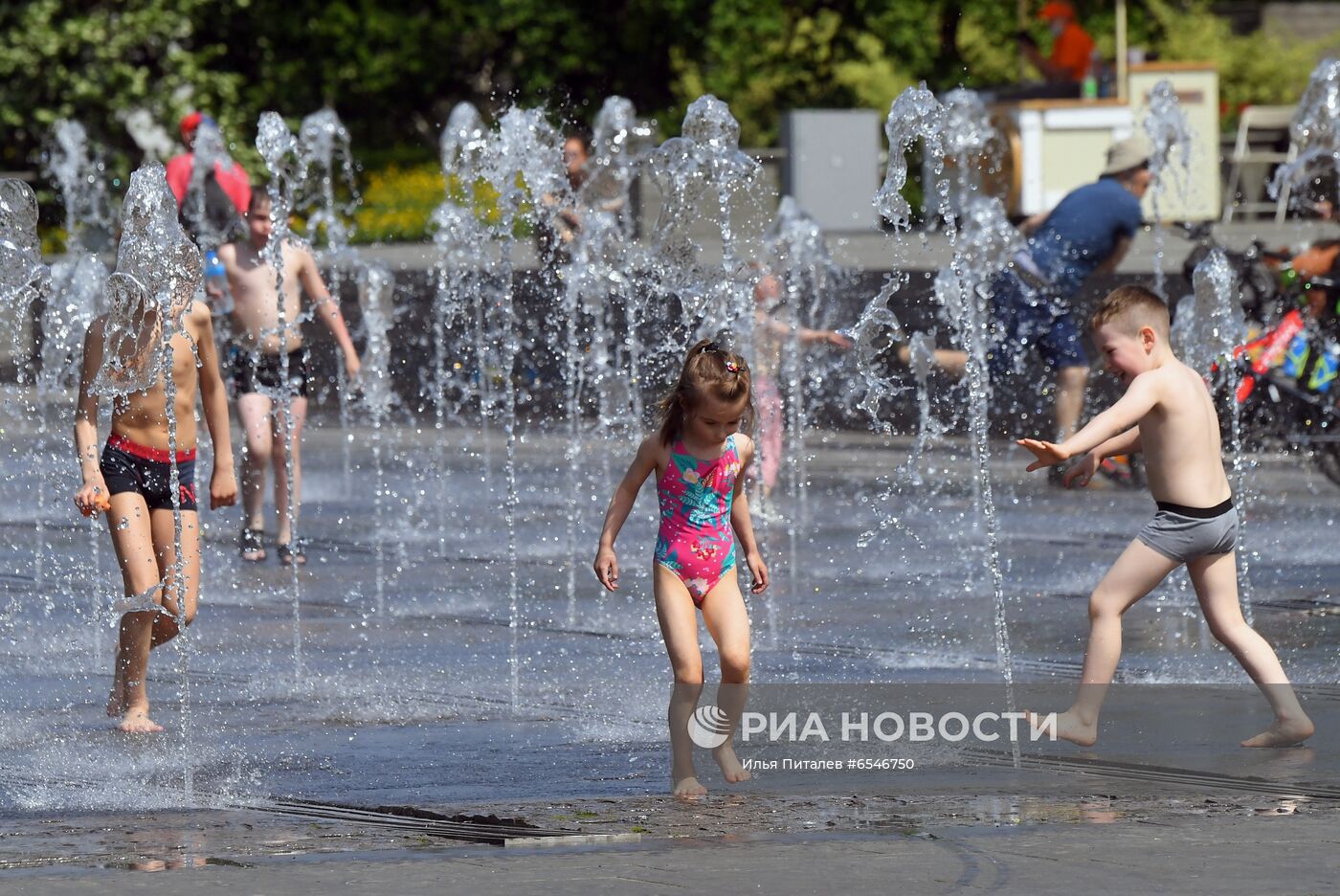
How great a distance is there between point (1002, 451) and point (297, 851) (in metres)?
8.65

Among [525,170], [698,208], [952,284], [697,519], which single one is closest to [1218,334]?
[952,284]

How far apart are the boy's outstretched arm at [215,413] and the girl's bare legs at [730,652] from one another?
1668 mm

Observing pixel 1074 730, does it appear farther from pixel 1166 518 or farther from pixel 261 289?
pixel 261 289

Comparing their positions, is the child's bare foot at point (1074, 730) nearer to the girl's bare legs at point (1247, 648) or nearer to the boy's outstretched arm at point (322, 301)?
the girl's bare legs at point (1247, 648)

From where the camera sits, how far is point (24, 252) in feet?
34.9

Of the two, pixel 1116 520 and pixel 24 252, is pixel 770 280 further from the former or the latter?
pixel 24 252

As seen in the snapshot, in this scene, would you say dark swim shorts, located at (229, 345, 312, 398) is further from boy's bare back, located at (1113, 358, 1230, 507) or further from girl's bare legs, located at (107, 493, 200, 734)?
boy's bare back, located at (1113, 358, 1230, 507)

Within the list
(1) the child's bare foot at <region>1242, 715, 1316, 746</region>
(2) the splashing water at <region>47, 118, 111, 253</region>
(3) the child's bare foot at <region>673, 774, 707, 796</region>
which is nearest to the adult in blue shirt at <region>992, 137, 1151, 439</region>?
(1) the child's bare foot at <region>1242, 715, 1316, 746</region>

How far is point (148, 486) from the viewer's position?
6457 mm

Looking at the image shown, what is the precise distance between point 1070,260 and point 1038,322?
37 centimetres

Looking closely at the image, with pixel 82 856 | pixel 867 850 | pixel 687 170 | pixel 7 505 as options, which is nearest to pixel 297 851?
pixel 82 856

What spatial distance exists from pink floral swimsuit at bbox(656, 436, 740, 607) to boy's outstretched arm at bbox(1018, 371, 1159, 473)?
2.60 ft

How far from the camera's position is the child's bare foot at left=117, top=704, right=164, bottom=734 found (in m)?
6.30

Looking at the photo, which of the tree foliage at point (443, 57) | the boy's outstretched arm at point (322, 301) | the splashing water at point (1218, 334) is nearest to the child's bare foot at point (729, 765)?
the boy's outstretched arm at point (322, 301)
